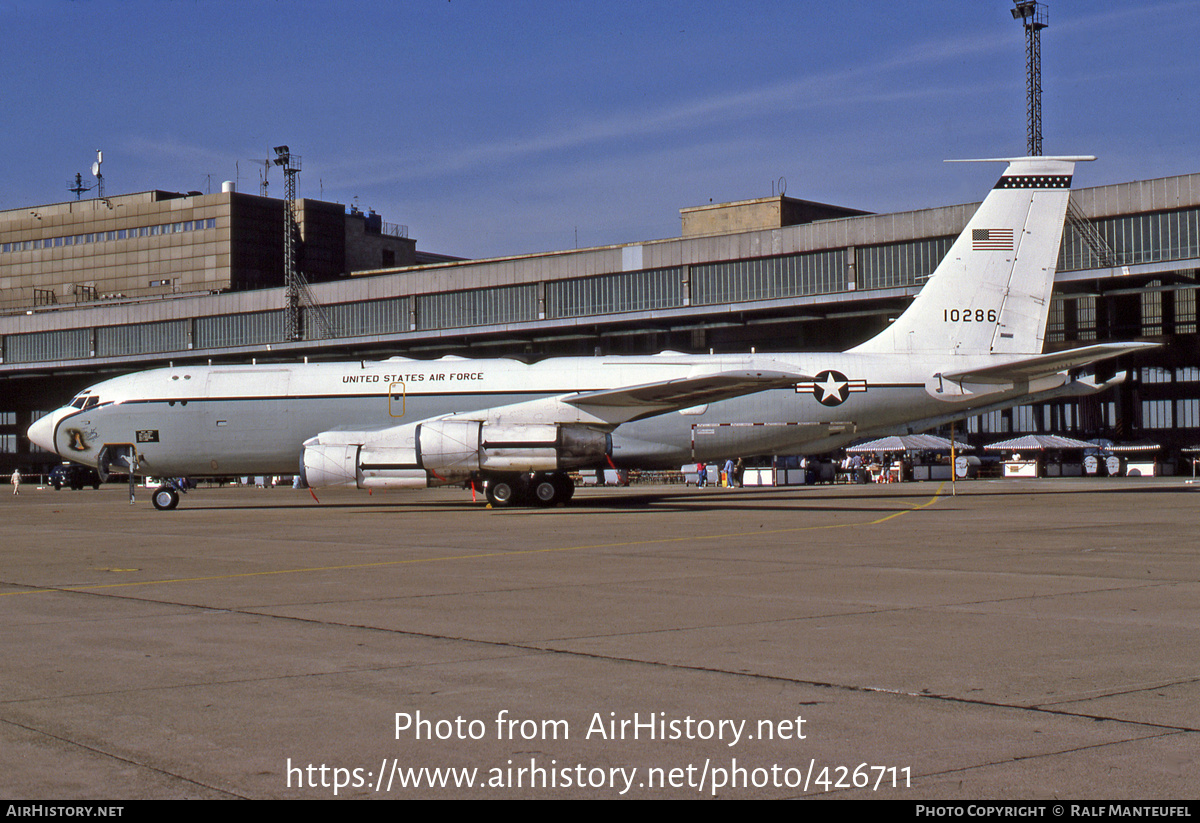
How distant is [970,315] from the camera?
111ft

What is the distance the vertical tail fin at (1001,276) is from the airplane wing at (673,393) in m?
4.41

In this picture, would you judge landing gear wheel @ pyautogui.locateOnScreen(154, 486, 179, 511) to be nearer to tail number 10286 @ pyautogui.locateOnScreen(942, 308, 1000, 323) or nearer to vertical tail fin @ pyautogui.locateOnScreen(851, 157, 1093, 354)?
vertical tail fin @ pyautogui.locateOnScreen(851, 157, 1093, 354)

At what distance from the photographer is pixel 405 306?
78.4 m

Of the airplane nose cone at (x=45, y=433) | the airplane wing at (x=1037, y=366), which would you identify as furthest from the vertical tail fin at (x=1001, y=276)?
the airplane nose cone at (x=45, y=433)

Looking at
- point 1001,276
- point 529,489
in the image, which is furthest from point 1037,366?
point 529,489

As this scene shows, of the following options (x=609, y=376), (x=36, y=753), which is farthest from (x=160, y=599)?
(x=609, y=376)

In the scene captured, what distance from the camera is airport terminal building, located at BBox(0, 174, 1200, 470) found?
2260 inches

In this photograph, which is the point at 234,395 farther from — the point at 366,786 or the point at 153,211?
the point at 153,211

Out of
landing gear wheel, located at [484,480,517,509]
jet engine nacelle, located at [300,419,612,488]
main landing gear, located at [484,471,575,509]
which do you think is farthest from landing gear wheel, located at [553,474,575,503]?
landing gear wheel, located at [484,480,517,509]

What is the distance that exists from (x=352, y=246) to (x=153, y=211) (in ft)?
69.2

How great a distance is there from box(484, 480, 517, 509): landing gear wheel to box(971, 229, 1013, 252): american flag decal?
1567 centimetres

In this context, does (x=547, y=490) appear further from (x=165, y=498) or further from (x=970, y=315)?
(x=970, y=315)

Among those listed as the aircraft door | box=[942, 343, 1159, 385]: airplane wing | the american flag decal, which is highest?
the american flag decal

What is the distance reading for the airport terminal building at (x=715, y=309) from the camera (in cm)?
5741
